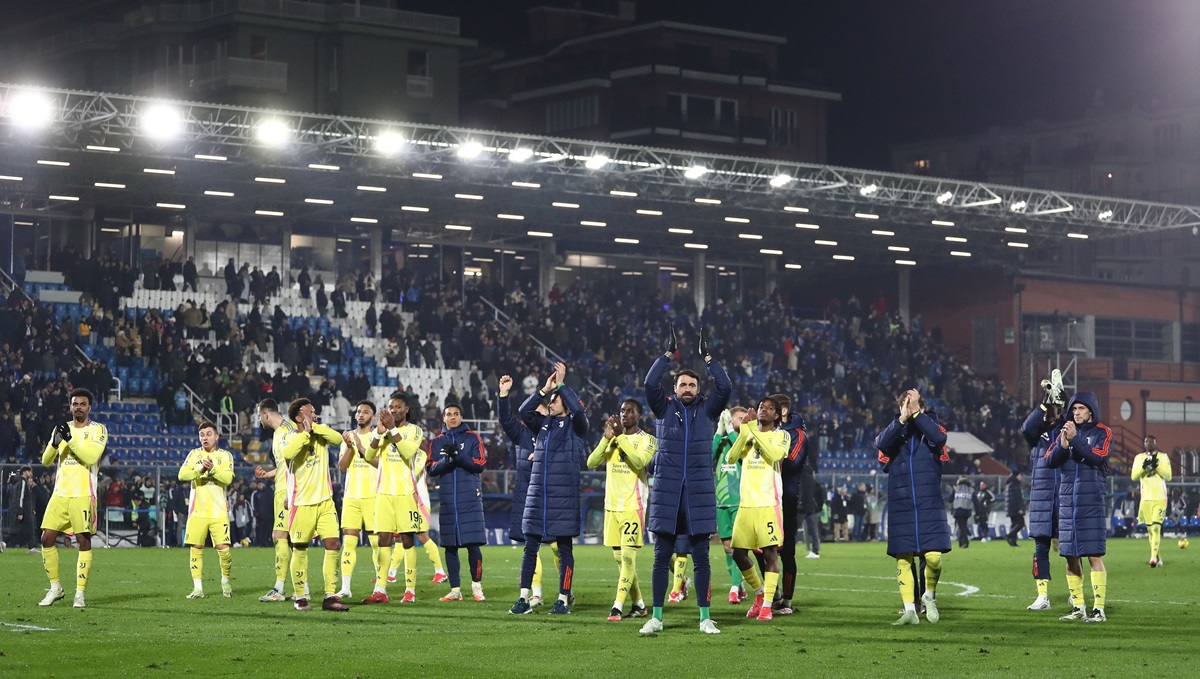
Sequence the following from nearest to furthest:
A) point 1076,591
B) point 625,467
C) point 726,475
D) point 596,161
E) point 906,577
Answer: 1. point 906,577
2. point 625,467
3. point 1076,591
4. point 726,475
5. point 596,161

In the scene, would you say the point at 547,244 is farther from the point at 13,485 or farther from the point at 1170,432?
the point at 13,485

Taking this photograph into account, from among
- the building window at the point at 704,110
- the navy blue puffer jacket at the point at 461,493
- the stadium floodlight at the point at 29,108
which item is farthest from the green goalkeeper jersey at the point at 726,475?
the building window at the point at 704,110

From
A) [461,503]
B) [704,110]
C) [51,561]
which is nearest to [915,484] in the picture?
[461,503]

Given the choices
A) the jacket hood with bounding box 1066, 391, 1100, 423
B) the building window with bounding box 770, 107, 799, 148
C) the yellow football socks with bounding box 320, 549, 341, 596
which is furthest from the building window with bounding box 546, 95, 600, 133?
the jacket hood with bounding box 1066, 391, 1100, 423

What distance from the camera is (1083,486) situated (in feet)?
52.6

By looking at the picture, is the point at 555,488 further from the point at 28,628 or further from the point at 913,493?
the point at 28,628

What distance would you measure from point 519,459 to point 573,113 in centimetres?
6396

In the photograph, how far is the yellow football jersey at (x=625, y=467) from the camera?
52.2 ft

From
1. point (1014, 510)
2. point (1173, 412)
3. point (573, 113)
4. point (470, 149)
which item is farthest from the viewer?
point (573, 113)

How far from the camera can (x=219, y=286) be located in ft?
167

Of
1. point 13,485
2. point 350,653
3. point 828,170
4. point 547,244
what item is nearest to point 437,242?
point 547,244

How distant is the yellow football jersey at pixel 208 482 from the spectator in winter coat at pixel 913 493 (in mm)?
7717

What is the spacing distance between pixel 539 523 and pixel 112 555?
15.6 meters

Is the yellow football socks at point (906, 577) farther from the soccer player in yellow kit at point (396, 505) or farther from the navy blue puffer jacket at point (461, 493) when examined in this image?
the soccer player in yellow kit at point (396, 505)
